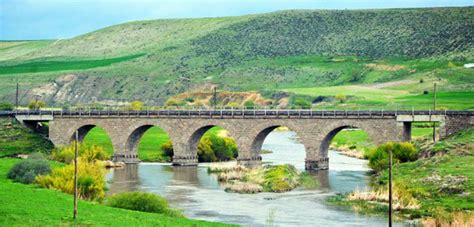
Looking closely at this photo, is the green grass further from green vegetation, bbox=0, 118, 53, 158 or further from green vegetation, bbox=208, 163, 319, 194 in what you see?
green vegetation, bbox=0, 118, 53, 158

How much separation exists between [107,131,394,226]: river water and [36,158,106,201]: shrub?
6.33 metres

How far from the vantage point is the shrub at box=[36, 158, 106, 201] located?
62.9m

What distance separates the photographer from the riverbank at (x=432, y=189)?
59906 millimetres

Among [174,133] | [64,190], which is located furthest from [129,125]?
[64,190]

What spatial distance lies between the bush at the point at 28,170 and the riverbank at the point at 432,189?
75.7 feet

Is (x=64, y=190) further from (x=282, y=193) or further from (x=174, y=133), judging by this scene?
(x=174, y=133)

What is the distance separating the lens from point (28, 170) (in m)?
70.6

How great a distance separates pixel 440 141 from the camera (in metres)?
87.1

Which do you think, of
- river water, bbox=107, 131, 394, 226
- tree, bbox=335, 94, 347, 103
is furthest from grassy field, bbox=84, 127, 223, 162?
tree, bbox=335, 94, 347, 103

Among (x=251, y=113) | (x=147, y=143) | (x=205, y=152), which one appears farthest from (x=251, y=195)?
(x=147, y=143)

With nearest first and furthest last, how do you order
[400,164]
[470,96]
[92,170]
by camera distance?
[92,170], [400,164], [470,96]

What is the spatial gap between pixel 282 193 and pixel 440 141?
21080mm

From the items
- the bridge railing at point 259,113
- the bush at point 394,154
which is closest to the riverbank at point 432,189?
the bush at point 394,154

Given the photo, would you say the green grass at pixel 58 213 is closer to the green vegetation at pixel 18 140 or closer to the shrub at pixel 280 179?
the shrub at pixel 280 179
